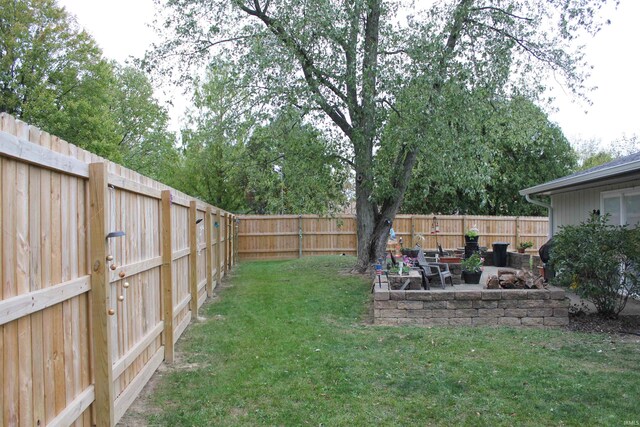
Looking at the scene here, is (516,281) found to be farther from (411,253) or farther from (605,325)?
(411,253)

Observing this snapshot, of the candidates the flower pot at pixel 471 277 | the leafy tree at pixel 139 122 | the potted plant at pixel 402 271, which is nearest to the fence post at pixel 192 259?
the potted plant at pixel 402 271

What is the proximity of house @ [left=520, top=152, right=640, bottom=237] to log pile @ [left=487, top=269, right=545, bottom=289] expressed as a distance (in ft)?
4.65

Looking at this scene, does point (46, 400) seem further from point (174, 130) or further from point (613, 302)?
point (174, 130)

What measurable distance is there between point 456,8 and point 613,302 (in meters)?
6.52

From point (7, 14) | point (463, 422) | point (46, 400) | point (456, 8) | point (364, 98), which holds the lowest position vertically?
point (463, 422)

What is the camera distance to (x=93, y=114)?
2448cm

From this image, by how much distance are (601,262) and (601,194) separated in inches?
140

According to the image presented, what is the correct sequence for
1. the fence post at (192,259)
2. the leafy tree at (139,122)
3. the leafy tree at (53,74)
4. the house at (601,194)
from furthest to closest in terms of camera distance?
the leafy tree at (139,122), the leafy tree at (53,74), the house at (601,194), the fence post at (192,259)

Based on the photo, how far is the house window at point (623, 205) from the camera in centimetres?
834

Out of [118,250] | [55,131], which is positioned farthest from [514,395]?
[55,131]

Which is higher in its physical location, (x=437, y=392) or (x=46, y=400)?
(x=46, y=400)

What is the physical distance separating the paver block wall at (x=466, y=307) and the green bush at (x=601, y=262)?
13.9 inches

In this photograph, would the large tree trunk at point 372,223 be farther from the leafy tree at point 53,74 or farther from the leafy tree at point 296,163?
the leafy tree at point 53,74

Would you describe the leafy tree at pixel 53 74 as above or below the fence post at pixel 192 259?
above
